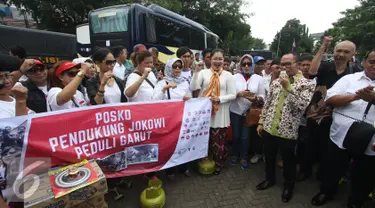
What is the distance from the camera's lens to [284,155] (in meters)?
2.72

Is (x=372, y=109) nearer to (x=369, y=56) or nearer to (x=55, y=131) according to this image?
(x=369, y=56)

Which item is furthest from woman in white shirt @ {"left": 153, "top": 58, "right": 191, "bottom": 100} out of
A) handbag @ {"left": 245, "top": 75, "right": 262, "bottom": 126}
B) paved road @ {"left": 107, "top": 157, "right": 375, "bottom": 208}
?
paved road @ {"left": 107, "top": 157, "right": 375, "bottom": 208}

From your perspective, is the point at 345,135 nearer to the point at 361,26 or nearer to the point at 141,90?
the point at 141,90

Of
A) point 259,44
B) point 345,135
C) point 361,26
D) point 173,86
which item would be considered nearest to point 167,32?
point 173,86

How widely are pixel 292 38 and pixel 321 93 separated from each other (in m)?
58.7

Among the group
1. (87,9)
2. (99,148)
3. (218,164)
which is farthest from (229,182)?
(87,9)

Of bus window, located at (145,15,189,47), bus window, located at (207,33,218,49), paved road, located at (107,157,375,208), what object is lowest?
paved road, located at (107,157,375,208)

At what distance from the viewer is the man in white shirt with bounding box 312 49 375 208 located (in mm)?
2256

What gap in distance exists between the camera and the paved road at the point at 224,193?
2.71 metres

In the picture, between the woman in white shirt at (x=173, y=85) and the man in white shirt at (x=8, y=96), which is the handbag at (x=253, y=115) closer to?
the woman in white shirt at (x=173, y=85)

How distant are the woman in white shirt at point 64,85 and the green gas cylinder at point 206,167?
2030mm

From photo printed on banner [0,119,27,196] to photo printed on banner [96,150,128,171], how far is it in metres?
0.76

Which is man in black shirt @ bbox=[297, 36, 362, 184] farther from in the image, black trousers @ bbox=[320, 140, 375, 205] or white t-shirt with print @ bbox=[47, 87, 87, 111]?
white t-shirt with print @ bbox=[47, 87, 87, 111]

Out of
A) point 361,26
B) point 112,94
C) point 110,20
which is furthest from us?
point 361,26
